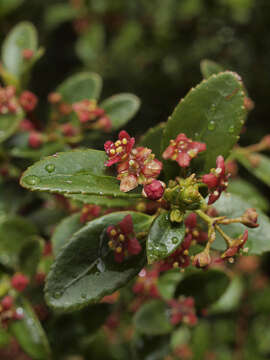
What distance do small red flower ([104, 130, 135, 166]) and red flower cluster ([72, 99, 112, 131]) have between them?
0.61 metres

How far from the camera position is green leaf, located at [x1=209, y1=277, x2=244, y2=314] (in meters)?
2.31

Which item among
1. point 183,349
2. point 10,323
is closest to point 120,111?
point 10,323

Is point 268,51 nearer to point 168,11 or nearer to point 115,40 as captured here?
point 168,11

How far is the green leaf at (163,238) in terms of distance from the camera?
3.30 feet

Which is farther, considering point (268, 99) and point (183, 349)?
point (268, 99)

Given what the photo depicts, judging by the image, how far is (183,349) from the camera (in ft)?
7.92

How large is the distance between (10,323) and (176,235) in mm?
802

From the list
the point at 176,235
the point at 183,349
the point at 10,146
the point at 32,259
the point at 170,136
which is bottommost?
the point at 183,349

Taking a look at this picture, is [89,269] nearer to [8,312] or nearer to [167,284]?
[8,312]

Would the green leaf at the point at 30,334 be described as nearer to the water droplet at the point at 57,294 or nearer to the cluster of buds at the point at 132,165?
the water droplet at the point at 57,294

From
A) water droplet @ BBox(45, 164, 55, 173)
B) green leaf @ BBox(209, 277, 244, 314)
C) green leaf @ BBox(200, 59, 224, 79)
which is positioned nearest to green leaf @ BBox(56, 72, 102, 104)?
green leaf @ BBox(200, 59, 224, 79)

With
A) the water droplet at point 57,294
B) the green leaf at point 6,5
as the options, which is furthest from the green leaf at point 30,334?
the green leaf at point 6,5

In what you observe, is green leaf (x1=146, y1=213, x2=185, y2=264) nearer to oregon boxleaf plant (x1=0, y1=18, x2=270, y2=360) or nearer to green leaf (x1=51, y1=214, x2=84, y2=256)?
oregon boxleaf plant (x1=0, y1=18, x2=270, y2=360)

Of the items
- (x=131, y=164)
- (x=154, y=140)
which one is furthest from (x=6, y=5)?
(x=131, y=164)
